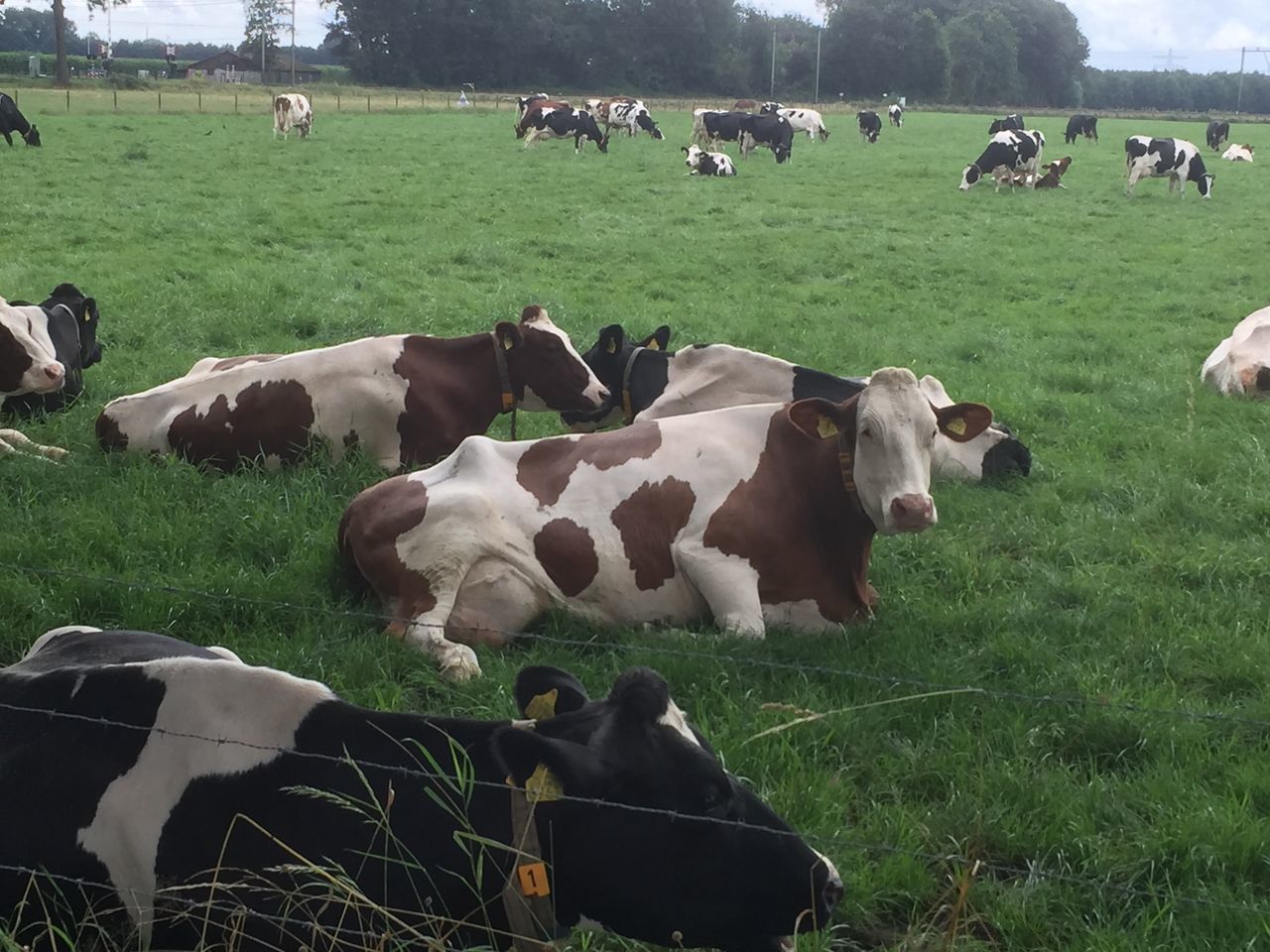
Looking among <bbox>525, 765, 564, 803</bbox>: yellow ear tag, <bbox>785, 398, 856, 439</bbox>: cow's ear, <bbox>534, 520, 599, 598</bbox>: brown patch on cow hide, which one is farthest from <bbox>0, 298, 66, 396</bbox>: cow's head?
<bbox>525, 765, 564, 803</bbox>: yellow ear tag

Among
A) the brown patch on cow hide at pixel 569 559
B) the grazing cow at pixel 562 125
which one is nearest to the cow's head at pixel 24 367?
the brown patch on cow hide at pixel 569 559

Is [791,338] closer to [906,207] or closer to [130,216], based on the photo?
[130,216]

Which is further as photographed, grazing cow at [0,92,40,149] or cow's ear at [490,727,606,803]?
grazing cow at [0,92,40,149]

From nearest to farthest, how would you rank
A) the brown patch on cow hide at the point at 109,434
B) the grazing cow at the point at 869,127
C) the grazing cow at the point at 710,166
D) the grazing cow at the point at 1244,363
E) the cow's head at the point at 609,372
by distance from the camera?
the brown patch on cow hide at the point at 109,434 → the cow's head at the point at 609,372 → the grazing cow at the point at 1244,363 → the grazing cow at the point at 710,166 → the grazing cow at the point at 869,127

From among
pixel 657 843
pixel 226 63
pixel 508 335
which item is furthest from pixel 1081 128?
pixel 226 63

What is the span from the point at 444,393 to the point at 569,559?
2470mm

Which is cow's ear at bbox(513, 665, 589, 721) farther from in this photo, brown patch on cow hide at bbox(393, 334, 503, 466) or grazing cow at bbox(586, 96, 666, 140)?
grazing cow at bbox(586, 96, 666, 140)

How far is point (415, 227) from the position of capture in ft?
57.3

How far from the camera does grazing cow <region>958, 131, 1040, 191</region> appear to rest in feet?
91.7

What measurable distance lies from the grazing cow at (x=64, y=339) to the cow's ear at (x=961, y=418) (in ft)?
18.1

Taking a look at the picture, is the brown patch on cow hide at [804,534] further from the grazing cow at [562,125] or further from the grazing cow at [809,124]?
the grazing cow at [809,124]

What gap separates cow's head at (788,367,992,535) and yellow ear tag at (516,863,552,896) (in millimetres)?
2802

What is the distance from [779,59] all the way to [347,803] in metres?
95.5

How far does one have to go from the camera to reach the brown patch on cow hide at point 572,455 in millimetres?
5730
